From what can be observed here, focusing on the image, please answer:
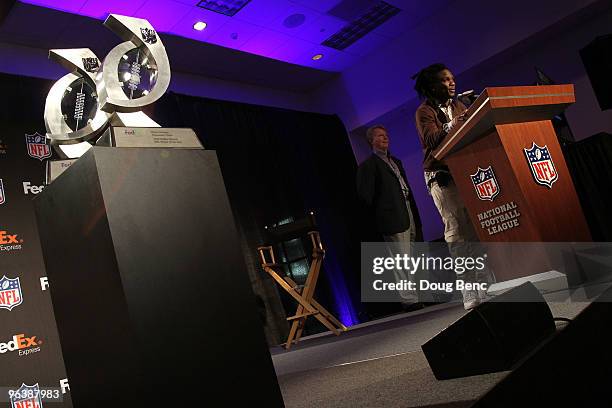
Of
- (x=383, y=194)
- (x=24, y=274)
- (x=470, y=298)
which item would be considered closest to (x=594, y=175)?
(x=470, y=298)

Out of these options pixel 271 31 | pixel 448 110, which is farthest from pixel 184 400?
pixel 271 31

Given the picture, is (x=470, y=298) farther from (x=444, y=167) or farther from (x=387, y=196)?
(x=387, y=196)

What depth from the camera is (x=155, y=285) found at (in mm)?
1070

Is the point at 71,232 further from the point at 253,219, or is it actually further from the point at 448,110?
the point at 253,219

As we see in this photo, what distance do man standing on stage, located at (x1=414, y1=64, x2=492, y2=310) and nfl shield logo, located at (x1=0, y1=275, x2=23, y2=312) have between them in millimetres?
2271

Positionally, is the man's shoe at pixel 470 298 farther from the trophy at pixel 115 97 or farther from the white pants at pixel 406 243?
the white pants at pixel 406 243

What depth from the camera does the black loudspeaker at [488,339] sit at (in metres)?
A: 1.19

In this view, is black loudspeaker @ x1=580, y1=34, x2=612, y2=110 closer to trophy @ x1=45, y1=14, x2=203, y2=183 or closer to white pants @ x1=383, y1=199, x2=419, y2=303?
white pants @ x1=383, y1=199, x2=419, y2=303

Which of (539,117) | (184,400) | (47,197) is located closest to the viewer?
(184,400)

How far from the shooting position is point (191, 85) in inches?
220

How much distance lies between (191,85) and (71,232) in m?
4.64

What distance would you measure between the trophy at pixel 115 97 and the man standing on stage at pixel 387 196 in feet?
12.3

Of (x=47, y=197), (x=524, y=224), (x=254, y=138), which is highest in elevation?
(x=254, y=138)

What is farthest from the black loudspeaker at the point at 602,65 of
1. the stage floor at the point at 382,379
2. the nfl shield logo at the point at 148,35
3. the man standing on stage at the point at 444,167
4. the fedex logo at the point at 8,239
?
the fedex logo at the point at 8,239
